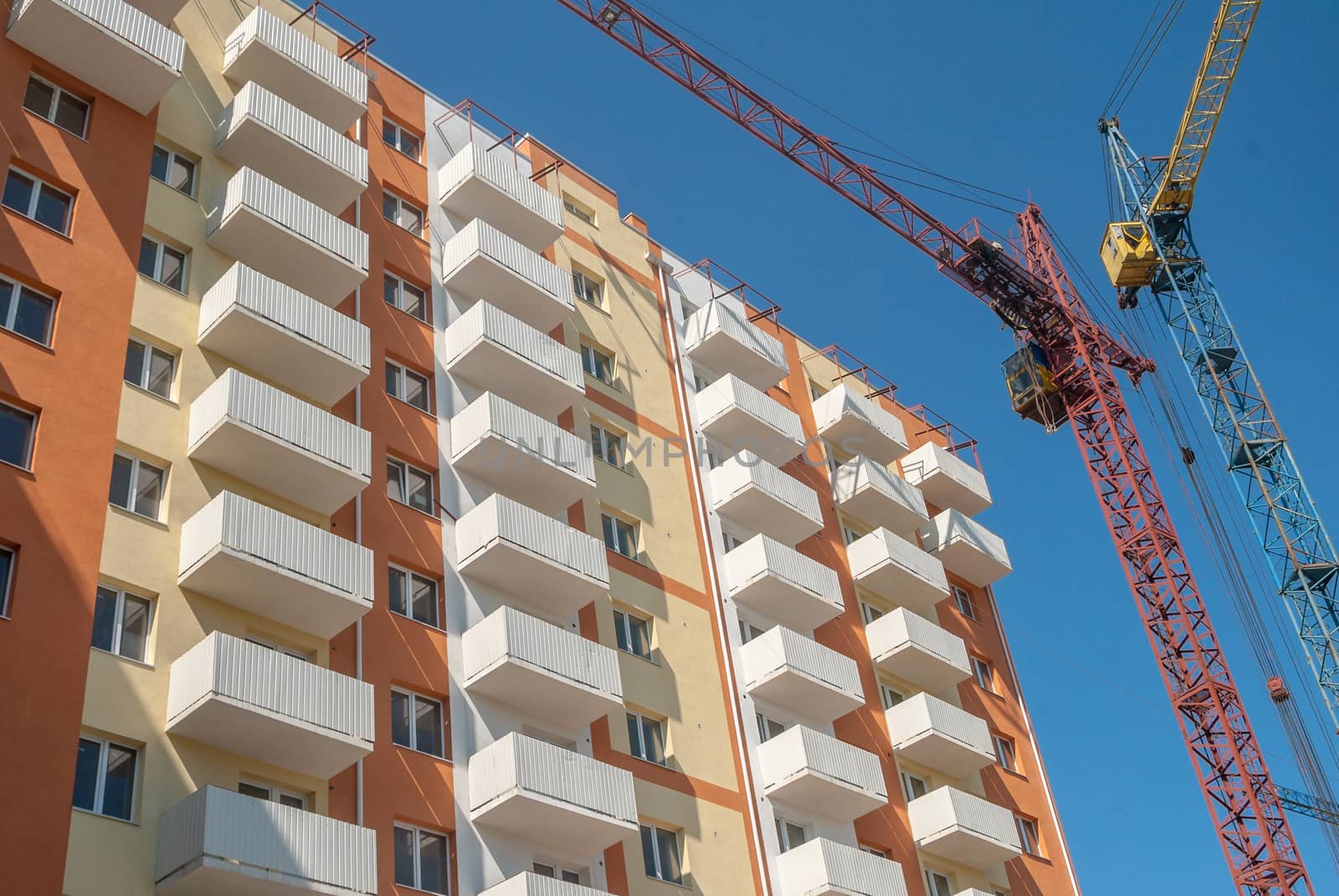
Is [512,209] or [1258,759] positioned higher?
[512,209]

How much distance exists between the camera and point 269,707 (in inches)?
1091

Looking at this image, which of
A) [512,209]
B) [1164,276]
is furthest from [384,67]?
[1164,276]

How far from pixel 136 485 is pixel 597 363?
19.6m

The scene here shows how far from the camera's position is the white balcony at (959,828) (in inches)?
1732

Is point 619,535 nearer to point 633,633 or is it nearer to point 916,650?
point 633,633

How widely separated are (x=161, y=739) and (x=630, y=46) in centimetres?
4100

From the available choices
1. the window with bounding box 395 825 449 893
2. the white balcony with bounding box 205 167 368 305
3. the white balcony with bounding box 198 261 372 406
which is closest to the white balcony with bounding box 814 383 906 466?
the white balcony with bounding box 205 167 368 305

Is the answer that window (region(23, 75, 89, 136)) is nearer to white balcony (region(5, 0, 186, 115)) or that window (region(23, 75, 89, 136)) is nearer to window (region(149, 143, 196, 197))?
white balcony (region(5, 0, 186, 115))

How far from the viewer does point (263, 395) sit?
105ft

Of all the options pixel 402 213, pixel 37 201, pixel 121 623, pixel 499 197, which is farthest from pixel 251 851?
pixel 499 197

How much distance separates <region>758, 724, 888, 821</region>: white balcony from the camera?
40281 mm

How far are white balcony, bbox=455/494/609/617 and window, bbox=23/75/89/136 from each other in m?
13.7

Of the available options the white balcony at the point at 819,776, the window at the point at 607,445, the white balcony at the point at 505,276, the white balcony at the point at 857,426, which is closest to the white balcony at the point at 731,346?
the white balcony at the point at 857,426

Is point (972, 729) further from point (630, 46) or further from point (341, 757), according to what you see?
point (630, 46)
